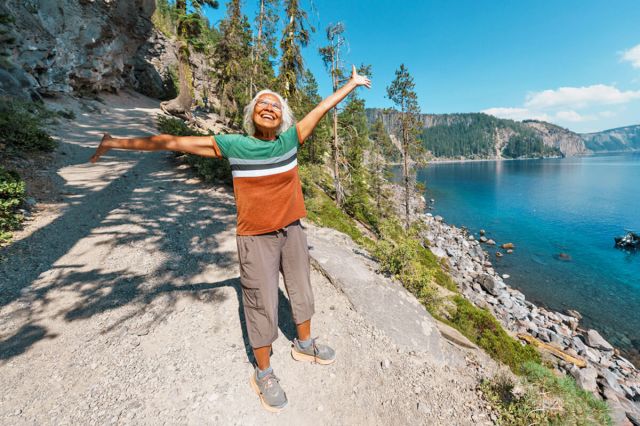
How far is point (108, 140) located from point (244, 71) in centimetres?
2267

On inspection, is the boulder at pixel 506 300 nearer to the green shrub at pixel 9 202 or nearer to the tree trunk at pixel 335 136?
the tree trunk at pixel 335 136

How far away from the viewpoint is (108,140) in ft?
6.98

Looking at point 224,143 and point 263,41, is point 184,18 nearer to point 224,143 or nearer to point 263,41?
point 263,41

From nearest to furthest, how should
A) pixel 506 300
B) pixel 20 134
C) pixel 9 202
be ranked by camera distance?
pixel 9 202
pixel 20 134
pixel 506 300

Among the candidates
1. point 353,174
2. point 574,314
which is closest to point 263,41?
point 353,174

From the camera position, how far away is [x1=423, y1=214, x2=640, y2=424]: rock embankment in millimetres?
9312

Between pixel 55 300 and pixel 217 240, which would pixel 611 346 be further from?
pixel 55 300

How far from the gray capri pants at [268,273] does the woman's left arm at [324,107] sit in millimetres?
905

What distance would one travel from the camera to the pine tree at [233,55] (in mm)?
18078

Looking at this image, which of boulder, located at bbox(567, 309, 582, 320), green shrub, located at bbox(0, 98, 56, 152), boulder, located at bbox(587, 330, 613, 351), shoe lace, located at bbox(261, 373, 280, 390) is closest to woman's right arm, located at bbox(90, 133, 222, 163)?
shoe lace, located at bbox(261, 373, 280, 390)

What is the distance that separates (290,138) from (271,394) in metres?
2.49

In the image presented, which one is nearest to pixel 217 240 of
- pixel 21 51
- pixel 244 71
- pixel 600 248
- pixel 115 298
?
pixel 115 298

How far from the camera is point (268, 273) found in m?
2.40

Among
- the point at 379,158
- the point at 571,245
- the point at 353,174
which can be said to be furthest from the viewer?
the point at 571,245
